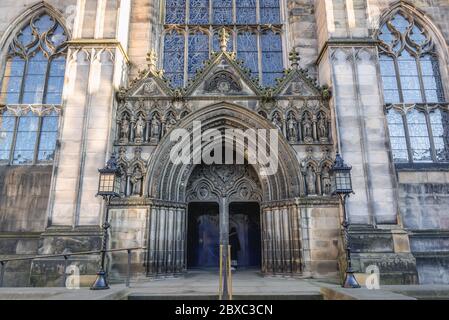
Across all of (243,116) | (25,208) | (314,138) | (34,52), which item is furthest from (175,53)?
(25,208)

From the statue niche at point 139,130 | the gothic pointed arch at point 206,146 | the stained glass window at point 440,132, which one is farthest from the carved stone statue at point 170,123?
the stained glass window at point 440,132

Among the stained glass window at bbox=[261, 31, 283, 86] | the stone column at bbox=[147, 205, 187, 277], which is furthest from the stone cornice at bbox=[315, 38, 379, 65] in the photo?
the stone column at bbox=[147, 205, 187, 277]

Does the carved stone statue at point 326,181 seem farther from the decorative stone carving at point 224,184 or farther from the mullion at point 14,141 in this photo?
the mullion at point 14,141

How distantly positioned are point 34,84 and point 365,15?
12.0 meters

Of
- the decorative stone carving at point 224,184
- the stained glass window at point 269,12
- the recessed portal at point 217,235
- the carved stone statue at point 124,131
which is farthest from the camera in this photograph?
the stained glass window at point 269,12

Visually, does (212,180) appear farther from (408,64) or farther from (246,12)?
(408,64)

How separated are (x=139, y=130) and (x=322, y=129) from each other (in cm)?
587

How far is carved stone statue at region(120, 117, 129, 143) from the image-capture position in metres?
10.7

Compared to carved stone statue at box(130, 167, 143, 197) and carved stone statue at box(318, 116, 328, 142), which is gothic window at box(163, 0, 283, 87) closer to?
carved stone statue at box(318, 116, 328, 142)

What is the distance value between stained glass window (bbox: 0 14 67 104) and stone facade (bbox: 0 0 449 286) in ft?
6.21

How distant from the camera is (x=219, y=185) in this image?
11.8m

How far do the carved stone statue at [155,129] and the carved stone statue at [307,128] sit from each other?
4.68m

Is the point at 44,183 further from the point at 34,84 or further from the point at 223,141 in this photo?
the point at 223,141

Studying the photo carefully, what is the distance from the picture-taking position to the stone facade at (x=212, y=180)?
31.9 ft
